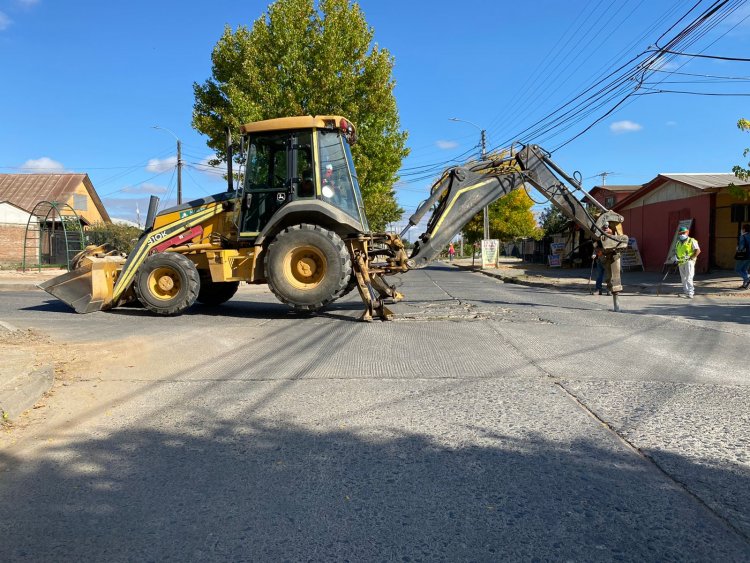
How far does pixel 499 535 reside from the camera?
271cm

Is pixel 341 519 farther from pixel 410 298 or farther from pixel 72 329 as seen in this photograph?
pixel 410 298

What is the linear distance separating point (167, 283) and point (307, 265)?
271cm

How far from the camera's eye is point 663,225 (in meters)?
25.0

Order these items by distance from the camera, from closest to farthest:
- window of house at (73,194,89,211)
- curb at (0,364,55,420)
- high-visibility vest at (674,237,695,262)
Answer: curb at (0,364,55,420)
high-visibility vest at (674,237,695,262)
window of house at (73,194,89,211)

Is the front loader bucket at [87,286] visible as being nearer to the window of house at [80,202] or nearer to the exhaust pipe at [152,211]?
the exhaust pipe at [152,211]

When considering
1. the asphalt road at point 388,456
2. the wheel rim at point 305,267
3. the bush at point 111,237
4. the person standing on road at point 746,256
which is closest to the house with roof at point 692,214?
the person standing on road at point 746,256

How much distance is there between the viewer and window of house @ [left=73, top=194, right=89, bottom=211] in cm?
4159

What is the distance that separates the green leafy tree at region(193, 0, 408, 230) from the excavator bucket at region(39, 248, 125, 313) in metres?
10.3

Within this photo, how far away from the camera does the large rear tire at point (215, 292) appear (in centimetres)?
1207

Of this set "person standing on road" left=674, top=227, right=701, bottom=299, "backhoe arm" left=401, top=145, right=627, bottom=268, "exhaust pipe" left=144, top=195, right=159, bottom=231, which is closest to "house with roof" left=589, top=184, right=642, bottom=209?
"person standing on road" left=674, top=227, right=701, bottom=299

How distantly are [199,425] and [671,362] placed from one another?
5120 millimetres

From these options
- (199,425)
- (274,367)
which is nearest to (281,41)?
(274,367)

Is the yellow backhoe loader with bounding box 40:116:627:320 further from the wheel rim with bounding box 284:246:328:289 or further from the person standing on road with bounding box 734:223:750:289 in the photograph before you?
the person standing on road with bounding box 734:223:750:289

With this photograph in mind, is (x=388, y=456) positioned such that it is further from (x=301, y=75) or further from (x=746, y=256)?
(x=301, y=75)
